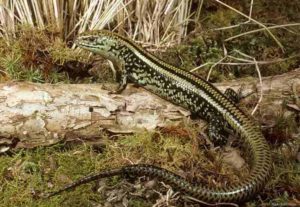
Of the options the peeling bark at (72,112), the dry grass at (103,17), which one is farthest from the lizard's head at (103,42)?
the peeling bark at (72,112)

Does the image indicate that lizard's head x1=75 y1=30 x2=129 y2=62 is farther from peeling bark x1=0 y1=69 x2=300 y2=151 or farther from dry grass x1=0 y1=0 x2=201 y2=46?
peeling bark x1=0 y1=69 x2=300 y2=151

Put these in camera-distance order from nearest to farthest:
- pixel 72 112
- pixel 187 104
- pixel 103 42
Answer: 1. pixel 72 112
2. pixel 187 104
3. pixel 103 42

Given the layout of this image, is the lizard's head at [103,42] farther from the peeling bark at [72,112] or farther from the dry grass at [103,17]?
the peeling bark at [72,112]

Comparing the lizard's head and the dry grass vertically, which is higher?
the dry grass

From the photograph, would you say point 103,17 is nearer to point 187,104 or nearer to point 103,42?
point 103,42

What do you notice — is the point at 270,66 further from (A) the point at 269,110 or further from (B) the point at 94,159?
(B) the point at 94,159

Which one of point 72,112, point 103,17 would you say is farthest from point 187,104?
point 103,17

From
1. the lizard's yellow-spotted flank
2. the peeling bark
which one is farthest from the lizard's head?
the peeling bark

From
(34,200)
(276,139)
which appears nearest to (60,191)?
(34,200)
